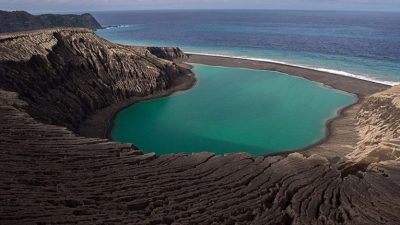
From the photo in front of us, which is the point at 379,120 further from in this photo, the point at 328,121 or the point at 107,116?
the point at 107,116

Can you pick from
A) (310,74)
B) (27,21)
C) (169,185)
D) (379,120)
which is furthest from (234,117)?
(27,21)

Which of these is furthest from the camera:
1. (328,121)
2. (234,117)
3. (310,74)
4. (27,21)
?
(27,21)

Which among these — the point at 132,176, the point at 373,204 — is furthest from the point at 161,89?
the point at 373,204

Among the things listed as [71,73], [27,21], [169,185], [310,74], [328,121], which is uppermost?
[27,21]

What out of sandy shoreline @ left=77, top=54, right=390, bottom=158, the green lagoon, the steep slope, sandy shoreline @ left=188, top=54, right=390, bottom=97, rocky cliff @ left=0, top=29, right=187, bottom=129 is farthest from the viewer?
sandy shoreline @ left=188, top=54, right=390, bottom=97

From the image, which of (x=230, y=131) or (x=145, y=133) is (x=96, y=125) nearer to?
(x=145, y=133)

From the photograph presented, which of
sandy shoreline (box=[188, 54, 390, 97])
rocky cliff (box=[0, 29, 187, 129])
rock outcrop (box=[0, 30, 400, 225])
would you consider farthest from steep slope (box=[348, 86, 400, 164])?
rocky cliff (box=[0, 29, 187, 129])

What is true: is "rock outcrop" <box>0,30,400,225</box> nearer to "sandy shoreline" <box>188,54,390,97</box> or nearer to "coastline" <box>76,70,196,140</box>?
"coastline" <box>76,70,196,140</box>

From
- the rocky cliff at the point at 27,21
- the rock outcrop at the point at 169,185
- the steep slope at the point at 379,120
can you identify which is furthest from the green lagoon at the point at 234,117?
the rocky cliff at the point at 27,21
